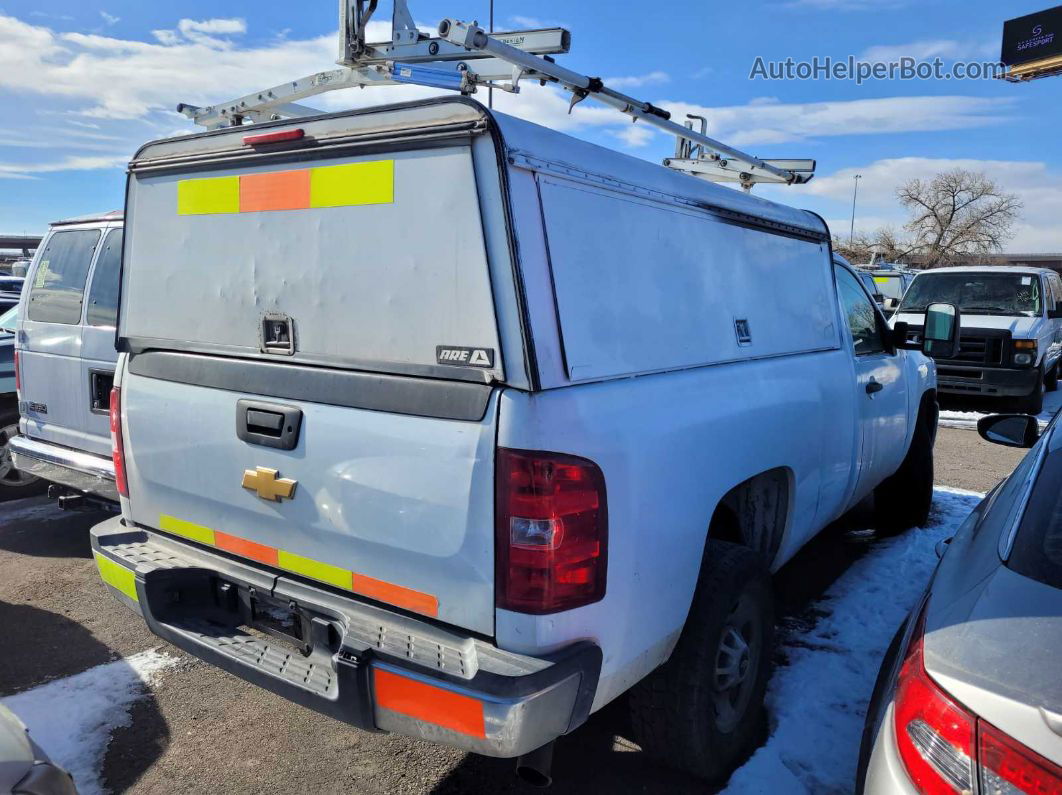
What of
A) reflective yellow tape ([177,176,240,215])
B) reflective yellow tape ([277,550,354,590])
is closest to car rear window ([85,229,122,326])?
reflective yellow tape ([177,176,240,215])

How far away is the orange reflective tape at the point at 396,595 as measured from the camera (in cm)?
218

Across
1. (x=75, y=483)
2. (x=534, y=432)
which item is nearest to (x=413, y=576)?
(x=534, y=432)

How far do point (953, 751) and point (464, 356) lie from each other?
141 centimetres

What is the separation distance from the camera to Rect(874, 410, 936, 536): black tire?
5.42 meters

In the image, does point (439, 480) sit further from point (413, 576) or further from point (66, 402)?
point (66, 402)

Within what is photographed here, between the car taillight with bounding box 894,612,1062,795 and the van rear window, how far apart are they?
5.11 meters

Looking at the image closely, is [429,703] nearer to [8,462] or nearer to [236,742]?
[236,742]

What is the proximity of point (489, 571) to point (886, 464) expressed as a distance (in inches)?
136

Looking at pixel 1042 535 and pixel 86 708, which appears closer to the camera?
pixel 1042 535

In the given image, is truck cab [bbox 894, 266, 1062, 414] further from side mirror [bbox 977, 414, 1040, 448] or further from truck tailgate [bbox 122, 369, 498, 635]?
truck tailgate [bbox 122, 369, 498, 635]

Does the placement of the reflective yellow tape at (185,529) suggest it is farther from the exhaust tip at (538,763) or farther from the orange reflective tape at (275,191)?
the exhaust tip at (538,763)

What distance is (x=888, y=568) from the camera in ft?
15.5

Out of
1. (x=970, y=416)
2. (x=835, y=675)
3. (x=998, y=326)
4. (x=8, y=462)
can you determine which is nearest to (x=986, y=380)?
(x=970, y=416)

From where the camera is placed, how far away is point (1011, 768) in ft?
4.44
